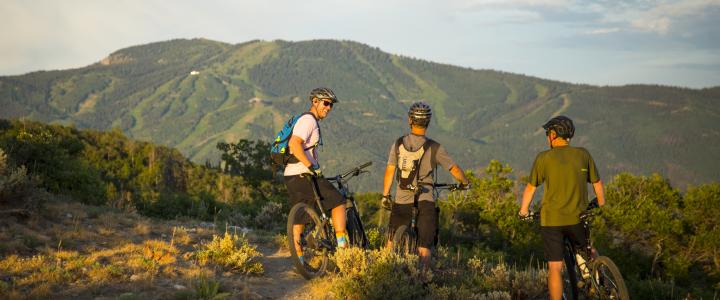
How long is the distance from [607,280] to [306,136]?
11.6 ft

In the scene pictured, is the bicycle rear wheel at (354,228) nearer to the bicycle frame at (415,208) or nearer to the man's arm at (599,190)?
the bicycle frame at (415,208)

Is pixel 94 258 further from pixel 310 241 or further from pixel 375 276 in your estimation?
pixel 375 276

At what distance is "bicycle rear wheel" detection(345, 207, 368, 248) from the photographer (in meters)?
7.51

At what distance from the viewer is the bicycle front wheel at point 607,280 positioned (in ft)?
19.1

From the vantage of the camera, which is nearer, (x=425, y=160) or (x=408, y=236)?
(x=425, y=160)

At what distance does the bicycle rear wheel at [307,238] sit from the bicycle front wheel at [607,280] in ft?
9.88

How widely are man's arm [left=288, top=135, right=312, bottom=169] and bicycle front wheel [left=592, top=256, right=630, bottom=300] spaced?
3.21 metres

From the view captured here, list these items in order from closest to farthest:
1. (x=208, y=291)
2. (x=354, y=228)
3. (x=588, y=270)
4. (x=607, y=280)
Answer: (x=208, y=291)
(x=607, y=280)
(x=588, y=270)
(x=354, y=228)

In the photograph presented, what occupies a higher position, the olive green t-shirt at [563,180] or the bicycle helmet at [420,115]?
the bicycle helmet at [420,115]

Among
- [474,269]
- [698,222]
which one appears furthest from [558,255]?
[698,222]

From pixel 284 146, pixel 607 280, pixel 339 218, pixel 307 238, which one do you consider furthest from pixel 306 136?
pixel 607 280

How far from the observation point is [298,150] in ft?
22.3

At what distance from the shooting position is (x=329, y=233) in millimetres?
7395

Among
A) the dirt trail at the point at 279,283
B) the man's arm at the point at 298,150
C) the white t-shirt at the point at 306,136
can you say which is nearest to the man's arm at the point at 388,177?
the white t-shirt at the point at 306,136
